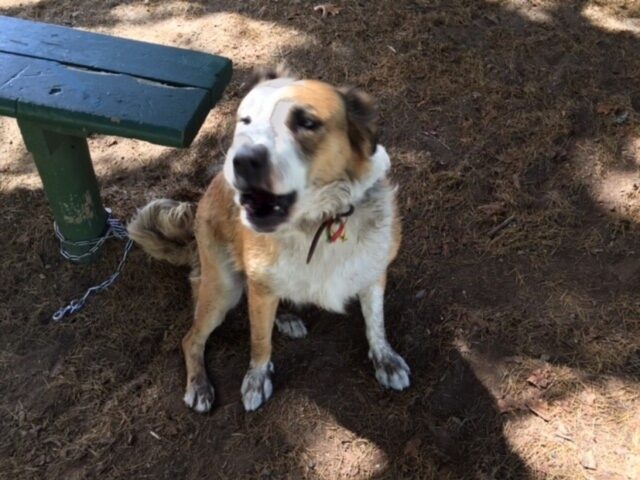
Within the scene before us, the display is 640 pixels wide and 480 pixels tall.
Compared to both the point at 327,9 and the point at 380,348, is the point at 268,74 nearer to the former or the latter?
the point at 380,348

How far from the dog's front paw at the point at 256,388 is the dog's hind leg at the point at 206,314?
0.53 ft

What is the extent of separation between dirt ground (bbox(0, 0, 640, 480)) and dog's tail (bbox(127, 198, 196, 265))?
0.64 ft

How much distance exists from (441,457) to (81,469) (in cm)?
149

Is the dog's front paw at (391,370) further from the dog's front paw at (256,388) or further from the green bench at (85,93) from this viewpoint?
the green bench at (85,93)

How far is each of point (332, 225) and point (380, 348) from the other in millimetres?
812

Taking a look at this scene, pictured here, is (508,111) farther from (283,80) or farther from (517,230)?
(283,80)

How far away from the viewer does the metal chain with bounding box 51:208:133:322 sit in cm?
329

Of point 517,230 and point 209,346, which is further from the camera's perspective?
point 517,230

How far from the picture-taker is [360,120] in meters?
2.26

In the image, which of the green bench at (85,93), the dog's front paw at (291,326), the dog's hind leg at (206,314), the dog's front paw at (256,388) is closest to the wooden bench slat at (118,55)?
the green bench at (85,93)

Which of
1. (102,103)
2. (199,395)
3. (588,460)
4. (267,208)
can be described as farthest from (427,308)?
(102,103)

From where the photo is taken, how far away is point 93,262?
11.5 ft

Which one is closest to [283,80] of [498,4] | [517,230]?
[517,230]

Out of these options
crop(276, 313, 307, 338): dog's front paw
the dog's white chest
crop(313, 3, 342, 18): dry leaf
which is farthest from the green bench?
crop(313, 3, 342, 18): dry leaf
